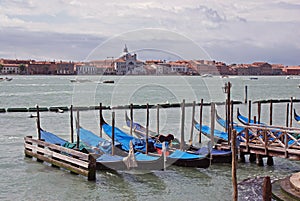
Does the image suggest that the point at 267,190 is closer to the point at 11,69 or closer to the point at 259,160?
the point at 259,160

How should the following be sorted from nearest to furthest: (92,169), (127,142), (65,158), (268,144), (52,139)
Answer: (92,169), (65,158), (268,144), (127,142), (52,139)

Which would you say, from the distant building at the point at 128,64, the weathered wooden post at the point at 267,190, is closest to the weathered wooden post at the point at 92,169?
the distant building at the point at 128,64

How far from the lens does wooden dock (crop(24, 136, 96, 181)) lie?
29.1 feet

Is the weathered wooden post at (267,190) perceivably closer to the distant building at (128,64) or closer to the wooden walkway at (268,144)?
the wooden walkway at (268,144)

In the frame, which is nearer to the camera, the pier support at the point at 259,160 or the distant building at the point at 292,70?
the pier support at the point at 259,160

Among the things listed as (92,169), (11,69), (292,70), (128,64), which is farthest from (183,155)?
(292,70)

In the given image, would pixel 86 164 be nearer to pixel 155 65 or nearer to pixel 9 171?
pixel 9 171

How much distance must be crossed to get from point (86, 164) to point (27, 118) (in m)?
13.9

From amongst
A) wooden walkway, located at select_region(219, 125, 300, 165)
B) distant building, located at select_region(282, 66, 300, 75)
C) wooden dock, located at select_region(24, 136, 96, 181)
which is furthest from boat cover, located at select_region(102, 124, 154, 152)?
distant building, located at select_region(282, 66, 300, 75)

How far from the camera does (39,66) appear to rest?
105625 millimetres

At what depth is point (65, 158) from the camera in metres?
9.63

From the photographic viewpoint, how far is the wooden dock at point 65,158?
886 cm

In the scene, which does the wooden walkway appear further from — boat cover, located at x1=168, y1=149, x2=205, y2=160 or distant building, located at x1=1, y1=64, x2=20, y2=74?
distant building, located at x1=1, y1=64, x2=20, y2=74

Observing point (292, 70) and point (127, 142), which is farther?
point (292, 70)
